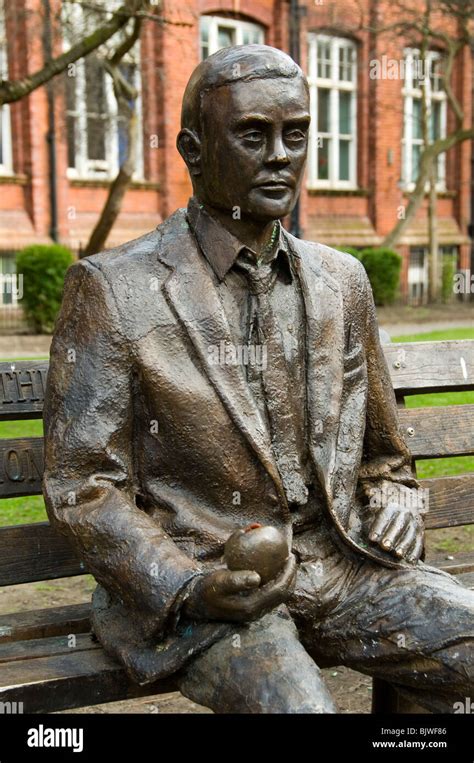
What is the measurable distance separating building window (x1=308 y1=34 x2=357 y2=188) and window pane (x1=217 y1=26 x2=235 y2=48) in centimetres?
216

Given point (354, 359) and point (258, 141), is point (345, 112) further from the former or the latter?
point (258, 141)

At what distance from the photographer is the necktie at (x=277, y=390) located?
276cm

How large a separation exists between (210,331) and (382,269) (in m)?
17.3

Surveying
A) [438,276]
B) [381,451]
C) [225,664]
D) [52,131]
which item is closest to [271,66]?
[381,451]

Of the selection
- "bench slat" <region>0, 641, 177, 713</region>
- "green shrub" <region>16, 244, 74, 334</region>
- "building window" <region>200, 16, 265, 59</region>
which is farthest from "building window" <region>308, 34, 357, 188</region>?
"bench slat" <region>0, 641, 177, 713</region>

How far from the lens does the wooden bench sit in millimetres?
2752

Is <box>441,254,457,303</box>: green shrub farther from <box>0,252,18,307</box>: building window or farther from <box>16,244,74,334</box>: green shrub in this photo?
<box>16,244,74,334</box>: green shrub

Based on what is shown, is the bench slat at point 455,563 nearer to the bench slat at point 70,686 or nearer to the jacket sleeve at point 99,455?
the bench slat at point 70,686

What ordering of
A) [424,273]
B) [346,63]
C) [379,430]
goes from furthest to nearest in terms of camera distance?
[424,273], [346,63], [379,430]

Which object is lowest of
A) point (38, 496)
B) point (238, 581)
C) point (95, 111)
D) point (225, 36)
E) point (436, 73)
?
point (38, 496)

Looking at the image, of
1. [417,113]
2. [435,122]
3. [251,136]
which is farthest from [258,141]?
[435,122]

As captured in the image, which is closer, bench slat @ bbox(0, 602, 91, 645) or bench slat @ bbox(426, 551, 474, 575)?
bench slat @ bbox(0, 602, 91, 645)

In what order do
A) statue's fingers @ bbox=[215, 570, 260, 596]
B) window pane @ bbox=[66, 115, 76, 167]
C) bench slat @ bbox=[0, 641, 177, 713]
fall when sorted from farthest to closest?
1. window pane @ bbox=[66, 115, 76, 167]
2. bench slat @ bbox=[0, 641, 177, 713]
3. statue's fingers @ bbox=[215, 570, 260, 596]

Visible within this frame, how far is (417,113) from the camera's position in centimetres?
2397
